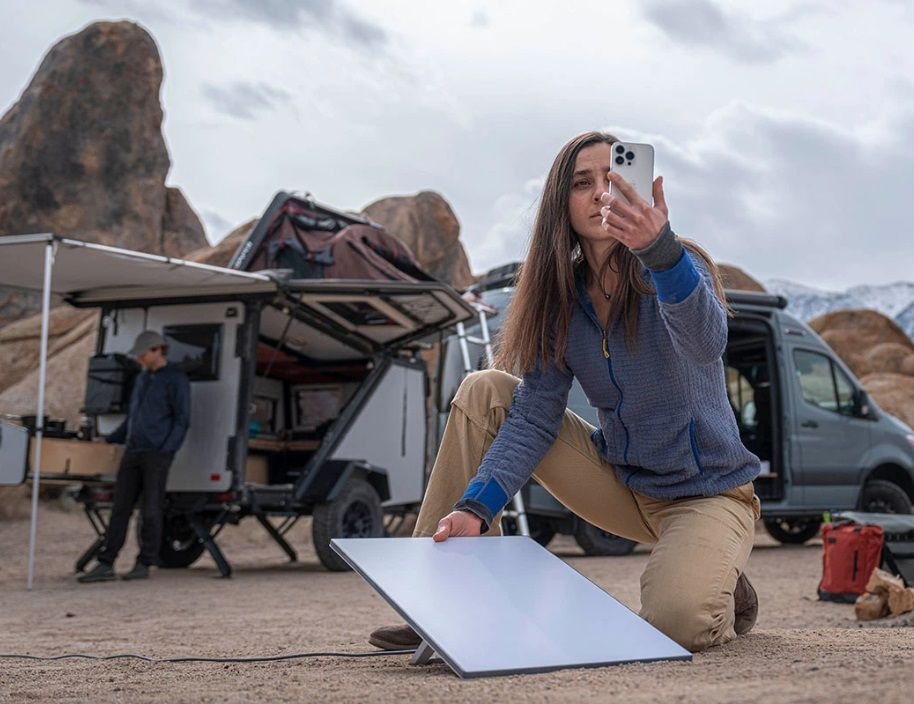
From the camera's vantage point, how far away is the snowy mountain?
3012 cm

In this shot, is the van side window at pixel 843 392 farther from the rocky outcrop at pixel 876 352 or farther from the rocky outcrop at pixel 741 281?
the rocky outcrop at pixel 741 281

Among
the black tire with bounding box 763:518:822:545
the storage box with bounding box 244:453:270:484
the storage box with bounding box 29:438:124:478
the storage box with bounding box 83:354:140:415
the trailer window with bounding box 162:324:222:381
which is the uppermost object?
the trailer window with bounding box 162:324:222:381

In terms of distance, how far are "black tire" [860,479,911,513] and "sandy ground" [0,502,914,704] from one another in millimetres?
1497

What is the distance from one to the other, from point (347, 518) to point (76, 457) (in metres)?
2.11

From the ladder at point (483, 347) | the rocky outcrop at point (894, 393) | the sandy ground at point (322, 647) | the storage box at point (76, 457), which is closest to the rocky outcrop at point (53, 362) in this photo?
the sandy ground at point (322, 647)

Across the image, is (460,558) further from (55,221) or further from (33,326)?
(55,221)

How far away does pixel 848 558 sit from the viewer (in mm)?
6145

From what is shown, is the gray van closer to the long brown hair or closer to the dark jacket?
the dark jacket

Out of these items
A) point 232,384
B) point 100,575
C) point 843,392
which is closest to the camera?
point 100,575

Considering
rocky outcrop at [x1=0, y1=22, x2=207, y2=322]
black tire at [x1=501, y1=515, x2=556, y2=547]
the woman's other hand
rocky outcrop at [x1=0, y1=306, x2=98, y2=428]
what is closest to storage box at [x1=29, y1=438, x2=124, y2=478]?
black tire at [x1=501, y1=515, x2=556, y2=547]

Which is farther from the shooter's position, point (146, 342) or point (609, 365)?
point (146, 342)

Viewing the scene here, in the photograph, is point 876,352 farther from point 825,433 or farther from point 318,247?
point 318,247

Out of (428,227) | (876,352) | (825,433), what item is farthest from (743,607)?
(876,352)

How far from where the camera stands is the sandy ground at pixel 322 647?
2061 mm
